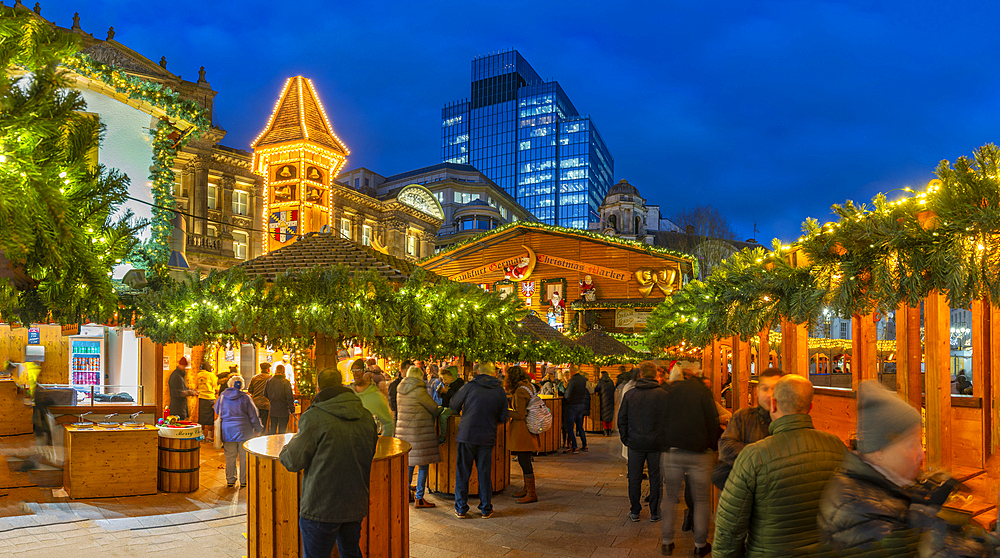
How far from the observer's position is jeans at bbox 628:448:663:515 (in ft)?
22.6

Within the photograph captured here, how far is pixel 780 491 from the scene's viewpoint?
2.78 metres

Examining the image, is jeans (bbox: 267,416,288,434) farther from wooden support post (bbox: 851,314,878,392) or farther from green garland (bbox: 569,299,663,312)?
green garland (bbox: 569,299,663,312)

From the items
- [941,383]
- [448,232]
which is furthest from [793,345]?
[448,232]

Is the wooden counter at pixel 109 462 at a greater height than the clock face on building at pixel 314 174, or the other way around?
the clock face on building at pixel 314 174

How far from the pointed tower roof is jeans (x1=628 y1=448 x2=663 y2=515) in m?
12.0

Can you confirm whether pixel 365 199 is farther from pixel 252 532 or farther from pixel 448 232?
pixel 252 532

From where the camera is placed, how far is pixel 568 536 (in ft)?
21.6

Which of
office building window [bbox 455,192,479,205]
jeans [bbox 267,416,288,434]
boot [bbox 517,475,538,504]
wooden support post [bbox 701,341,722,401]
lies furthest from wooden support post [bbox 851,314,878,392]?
office building window [bbox 455,192,479,205]

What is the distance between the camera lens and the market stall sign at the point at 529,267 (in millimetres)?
24641

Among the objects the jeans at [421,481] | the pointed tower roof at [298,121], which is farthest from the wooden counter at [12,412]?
the jeans at [421,481]

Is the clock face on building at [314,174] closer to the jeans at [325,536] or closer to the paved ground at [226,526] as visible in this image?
the paved ground at [226,526]

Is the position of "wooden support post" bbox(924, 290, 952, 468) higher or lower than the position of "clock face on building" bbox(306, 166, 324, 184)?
lower

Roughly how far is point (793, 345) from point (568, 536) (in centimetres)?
508

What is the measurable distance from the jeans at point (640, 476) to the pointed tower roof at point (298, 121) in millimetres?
11952
